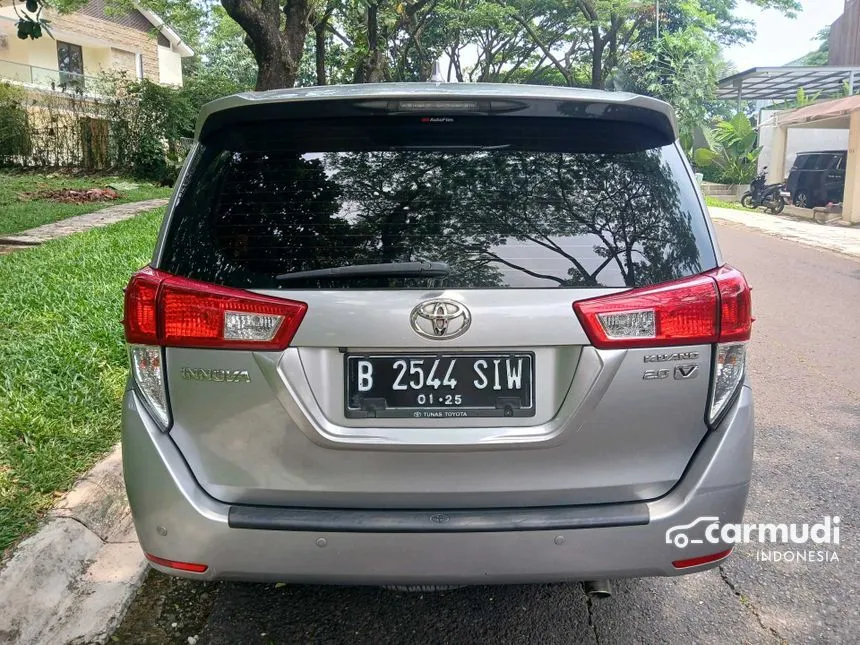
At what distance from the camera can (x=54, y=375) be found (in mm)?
4195

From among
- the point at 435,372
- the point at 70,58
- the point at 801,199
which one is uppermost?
the point at 70,58

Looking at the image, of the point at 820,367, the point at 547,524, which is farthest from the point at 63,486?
the point at 820,367

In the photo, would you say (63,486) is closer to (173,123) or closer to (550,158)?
(550,158)

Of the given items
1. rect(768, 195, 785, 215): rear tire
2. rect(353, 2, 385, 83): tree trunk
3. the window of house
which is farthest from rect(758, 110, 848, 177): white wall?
the window of house

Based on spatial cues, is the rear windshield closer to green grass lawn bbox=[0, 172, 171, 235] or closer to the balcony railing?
green grass lawn bbox=[0, 172, 171, 235]

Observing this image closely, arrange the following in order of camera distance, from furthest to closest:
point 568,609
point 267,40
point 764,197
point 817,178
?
1. point 764,197
2. point 817,178
3. point 267,40
4. point 568,609

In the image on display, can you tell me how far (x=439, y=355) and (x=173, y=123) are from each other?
18.6 metres

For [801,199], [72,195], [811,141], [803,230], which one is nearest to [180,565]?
[72,195]

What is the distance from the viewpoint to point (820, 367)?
5625mm

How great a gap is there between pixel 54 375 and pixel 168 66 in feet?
134

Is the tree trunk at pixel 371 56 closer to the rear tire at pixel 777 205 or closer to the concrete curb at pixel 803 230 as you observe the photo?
the concrete curb at pixel 803 230

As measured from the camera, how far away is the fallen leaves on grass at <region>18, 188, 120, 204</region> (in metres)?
13.5

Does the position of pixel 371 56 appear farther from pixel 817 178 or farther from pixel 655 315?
pixel 655 315

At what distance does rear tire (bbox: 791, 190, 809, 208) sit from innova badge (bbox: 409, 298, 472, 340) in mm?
21284
